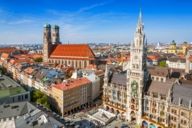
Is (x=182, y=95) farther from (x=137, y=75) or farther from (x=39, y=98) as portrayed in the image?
(x=39, y=98)

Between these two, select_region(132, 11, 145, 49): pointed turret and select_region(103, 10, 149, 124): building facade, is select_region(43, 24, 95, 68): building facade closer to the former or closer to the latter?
select_region(103, 10, 149, 124): building facade

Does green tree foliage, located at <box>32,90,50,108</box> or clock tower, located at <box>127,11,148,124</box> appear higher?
clock tower, located at <box>127,11,148,124</box>

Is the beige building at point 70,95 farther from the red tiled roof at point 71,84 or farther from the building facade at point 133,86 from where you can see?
the building facade at point 133,86

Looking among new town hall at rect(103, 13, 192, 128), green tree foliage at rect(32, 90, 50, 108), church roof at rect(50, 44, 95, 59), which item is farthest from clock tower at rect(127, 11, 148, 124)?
church roof at rect(50, 44, 95, 59)

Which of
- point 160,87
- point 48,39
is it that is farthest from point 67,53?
point 160,87

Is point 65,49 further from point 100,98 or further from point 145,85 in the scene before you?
point 145,85

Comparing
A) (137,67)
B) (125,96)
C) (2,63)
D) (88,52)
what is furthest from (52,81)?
(2,63)
